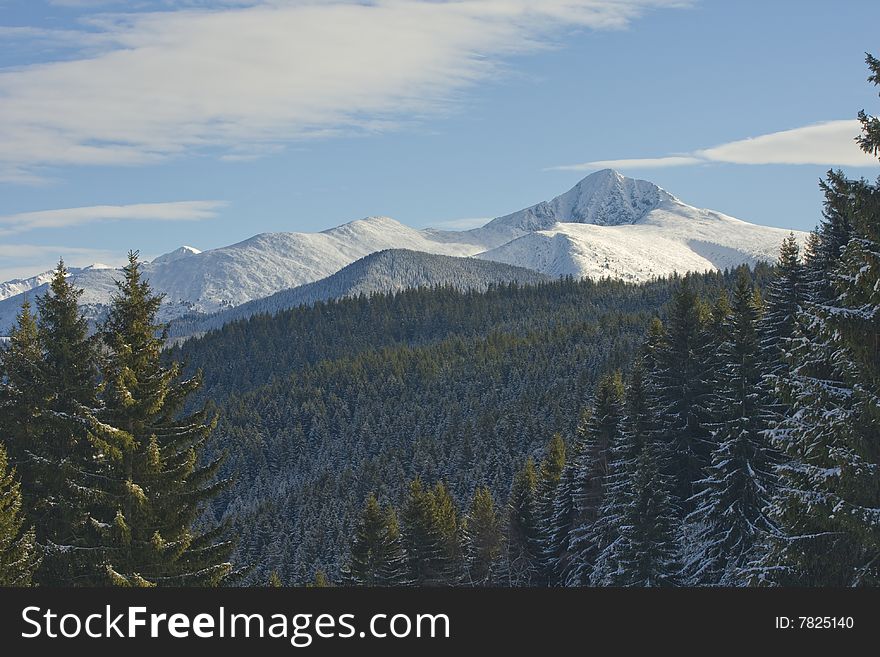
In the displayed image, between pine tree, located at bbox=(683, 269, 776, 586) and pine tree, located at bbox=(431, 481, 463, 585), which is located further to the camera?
pine tree, located at bbox=(431, 481, 463, 585)

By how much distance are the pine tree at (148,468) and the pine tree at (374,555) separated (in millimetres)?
26197

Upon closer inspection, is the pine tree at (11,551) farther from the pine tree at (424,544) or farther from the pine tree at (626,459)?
the pine tree at (424,544)

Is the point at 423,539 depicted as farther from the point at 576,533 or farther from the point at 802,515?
the point at 802,515

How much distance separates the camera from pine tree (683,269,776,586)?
28625mm

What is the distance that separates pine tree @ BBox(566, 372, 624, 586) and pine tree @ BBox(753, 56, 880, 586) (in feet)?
72.7

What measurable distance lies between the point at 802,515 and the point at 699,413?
18.8 m

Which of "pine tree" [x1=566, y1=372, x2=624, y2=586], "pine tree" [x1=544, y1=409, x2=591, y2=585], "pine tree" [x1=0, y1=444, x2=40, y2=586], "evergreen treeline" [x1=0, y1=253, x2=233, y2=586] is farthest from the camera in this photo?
"pine tree" [x1=544, y1=409, x2=591, y2=585]

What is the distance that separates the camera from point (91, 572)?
63.5ft

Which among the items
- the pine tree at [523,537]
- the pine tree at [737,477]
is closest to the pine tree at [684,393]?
the pine tree at [737,477]

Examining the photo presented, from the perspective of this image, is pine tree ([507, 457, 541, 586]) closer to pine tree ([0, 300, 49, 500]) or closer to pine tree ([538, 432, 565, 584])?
pine tree ([538, 432, 565, 584])

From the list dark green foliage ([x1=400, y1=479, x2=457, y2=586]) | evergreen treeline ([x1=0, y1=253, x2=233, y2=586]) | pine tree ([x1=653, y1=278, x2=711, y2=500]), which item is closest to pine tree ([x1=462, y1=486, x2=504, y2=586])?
dark green foliage ([x1=400, y1=479, x2=457, y2=586])

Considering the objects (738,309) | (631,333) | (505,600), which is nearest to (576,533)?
(738,309)

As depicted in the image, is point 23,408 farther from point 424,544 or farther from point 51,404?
point 424,544

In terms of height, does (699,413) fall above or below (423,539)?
above
